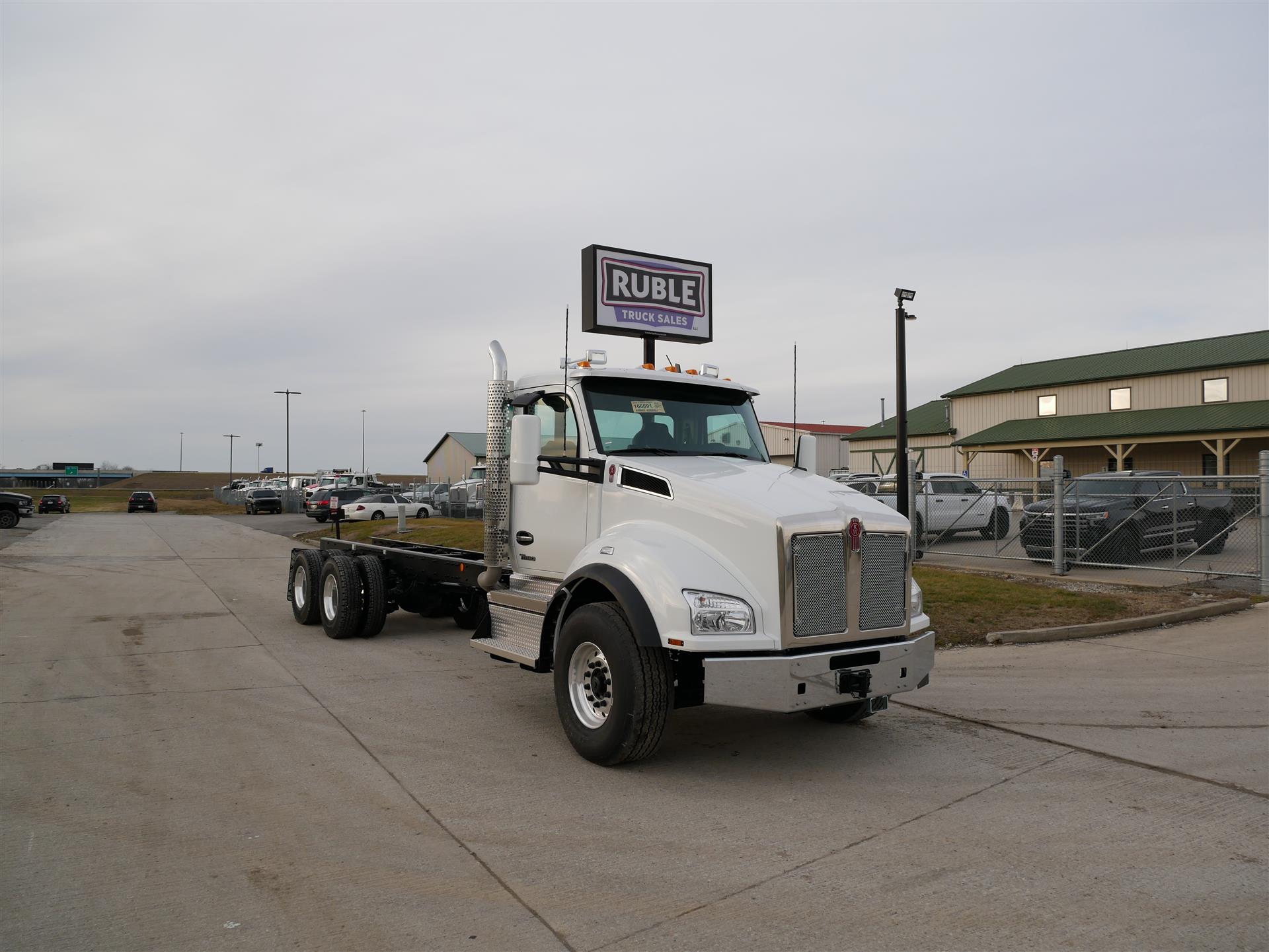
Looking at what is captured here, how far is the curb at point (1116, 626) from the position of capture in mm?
10156

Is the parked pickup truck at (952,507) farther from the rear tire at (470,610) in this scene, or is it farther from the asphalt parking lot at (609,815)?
the rear tire at (470,610)

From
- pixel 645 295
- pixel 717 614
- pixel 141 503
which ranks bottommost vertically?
pixel 141 503

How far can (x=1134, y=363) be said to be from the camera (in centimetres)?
3722

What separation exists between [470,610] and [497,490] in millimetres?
3979

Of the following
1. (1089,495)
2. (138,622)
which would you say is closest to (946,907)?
(138,622)

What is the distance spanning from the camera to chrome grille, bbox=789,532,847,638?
17.1ft

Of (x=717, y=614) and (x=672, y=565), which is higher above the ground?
(x=672, y=565)

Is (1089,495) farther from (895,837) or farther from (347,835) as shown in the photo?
(347,835)

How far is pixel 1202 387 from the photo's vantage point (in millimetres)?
34500

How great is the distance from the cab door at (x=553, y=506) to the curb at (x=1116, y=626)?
19.3ft

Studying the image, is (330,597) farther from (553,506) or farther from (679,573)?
(679,573)

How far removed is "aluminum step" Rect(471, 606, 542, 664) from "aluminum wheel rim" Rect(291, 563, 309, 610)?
4957 mm


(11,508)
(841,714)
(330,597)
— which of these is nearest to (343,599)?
(330,597)

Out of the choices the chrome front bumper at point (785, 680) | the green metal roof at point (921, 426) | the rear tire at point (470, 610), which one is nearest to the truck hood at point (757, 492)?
the chrome front bumper at point (785, 680)
